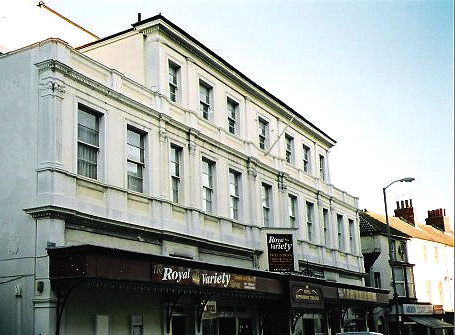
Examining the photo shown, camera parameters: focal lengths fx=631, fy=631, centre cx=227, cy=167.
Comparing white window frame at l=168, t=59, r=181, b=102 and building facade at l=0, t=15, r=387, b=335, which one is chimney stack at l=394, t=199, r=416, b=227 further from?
white window frame at l=168, t=59, r=181, b=102

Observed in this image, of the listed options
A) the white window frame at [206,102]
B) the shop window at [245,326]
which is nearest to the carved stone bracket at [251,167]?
the white window frame at [206,102]

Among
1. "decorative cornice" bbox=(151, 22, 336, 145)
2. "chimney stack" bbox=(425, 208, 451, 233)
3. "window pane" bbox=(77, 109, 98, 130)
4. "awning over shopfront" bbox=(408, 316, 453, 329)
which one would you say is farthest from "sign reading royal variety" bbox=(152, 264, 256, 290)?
"chimney stack" bbox=(425, 208, 451, 233)

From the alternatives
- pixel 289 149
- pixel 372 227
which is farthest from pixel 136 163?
pixel 372 227

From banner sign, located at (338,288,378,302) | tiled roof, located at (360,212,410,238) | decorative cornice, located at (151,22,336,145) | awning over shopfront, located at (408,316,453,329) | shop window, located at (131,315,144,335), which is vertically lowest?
awning over shopfront, located at (408,316,453,329)

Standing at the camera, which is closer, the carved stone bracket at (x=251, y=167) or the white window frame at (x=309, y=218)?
the carved stone bracket at (x=251, y=167)

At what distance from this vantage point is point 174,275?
16.3 meters

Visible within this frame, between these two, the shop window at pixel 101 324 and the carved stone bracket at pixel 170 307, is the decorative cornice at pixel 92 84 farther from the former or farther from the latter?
the shop window at pixel 101 324

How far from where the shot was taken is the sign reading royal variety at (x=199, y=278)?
15.8 metres

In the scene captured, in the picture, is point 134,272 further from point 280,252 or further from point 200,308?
point 280,252

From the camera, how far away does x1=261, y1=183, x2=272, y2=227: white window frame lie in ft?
88.0

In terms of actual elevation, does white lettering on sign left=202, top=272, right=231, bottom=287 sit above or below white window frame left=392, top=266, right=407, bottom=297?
below

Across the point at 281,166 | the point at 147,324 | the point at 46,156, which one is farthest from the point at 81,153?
the point at 281,166

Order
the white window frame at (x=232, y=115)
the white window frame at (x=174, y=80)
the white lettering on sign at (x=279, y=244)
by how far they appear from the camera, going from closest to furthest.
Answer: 1. the white window frame at (x=174, y=80)
2. the white lettering on sign at (x=279, y=244)
3. the white window frame at (x=232, y=115)

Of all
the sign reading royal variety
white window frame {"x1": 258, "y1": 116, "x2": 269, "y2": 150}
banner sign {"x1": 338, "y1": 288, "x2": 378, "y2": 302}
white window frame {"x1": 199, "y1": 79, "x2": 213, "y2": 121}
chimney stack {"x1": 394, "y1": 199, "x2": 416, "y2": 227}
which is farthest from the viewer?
chimney stack {"x1": 394, "y1": 199, "x2": 416, "y2": 227}
